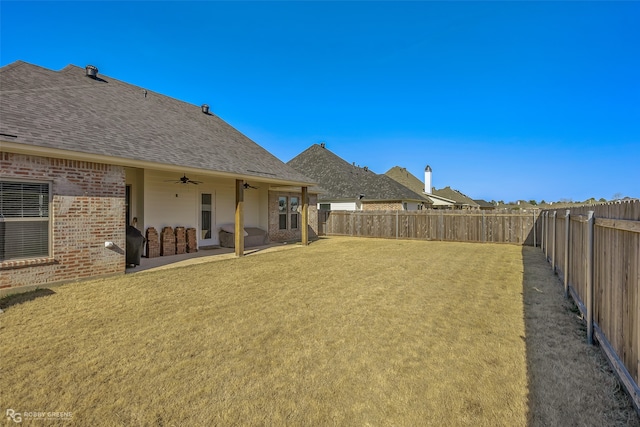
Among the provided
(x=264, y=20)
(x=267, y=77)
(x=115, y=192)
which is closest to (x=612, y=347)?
(x=115, y=192)

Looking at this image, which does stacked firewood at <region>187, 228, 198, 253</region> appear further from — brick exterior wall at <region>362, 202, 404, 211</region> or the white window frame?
brick exterior wall at <region>362, 202, 404, 211</region>

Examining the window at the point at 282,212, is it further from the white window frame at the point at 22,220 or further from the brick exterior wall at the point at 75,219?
the white window frame at the point at 22,220

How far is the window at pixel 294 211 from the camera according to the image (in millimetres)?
16734

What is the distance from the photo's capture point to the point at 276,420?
2502 millimetres

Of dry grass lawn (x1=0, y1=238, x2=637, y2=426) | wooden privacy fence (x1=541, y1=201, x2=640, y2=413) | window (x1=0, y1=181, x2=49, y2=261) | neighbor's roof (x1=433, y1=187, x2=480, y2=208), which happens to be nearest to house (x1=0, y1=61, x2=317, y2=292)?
window (x1=0, y1=181, x2=49, y2=261)

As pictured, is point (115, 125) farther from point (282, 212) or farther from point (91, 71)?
point (282, 212)

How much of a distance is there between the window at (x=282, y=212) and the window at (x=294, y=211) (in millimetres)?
451

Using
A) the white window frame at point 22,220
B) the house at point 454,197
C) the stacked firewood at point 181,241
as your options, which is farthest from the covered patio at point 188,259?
the house at point 454,197

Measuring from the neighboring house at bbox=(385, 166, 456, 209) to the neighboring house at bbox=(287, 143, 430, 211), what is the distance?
18.9ft

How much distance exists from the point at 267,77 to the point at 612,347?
1971cm

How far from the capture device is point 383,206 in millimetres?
24828

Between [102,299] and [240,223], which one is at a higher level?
[240,223]

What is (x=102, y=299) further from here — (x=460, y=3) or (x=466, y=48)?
Result: (x=466, y=48)

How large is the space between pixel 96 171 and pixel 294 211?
1048 centimetres
